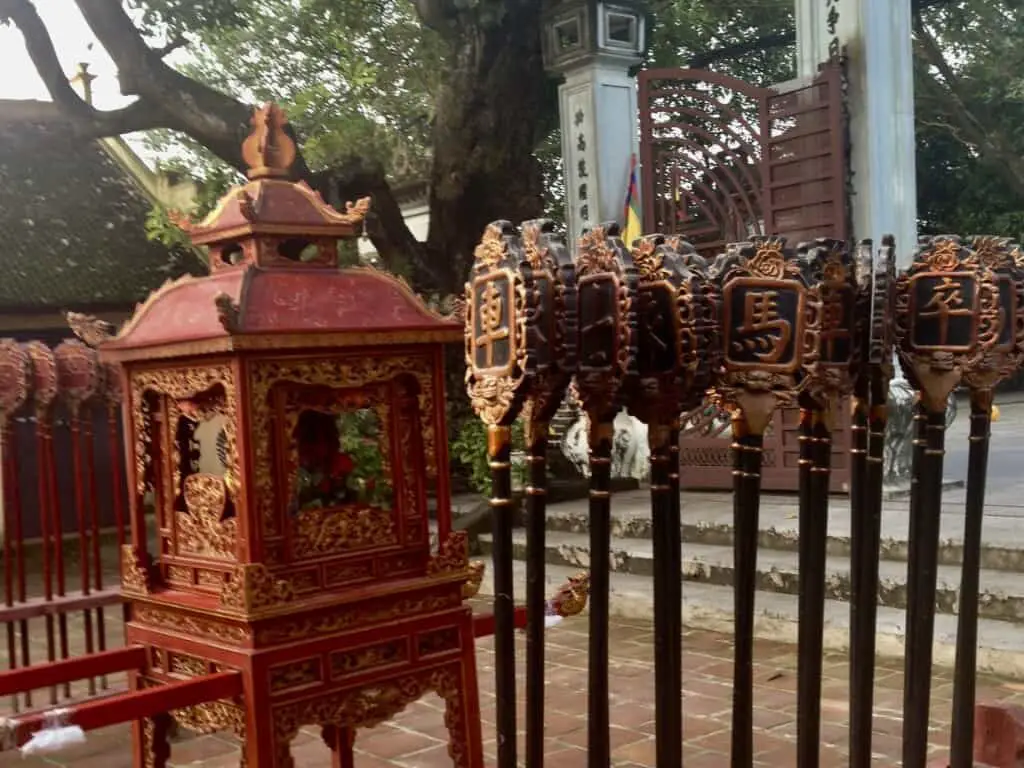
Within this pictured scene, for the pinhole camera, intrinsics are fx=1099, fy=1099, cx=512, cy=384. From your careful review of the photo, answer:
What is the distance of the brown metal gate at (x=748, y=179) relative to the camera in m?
6.69

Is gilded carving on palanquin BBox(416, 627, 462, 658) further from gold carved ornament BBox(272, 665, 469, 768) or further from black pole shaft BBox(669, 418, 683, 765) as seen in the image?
black pole shaft BBox(669, 418, 683, 765)

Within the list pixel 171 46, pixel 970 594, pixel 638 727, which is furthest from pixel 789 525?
pixel 171 46

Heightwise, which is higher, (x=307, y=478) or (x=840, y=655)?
(x=307, y=478)

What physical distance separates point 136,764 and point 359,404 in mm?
1227

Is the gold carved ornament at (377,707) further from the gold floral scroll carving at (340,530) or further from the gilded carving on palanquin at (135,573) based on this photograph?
the gilded carving on palanquin at (135,573)

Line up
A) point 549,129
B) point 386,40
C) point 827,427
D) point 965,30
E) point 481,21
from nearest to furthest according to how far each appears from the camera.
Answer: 1. point 827,427
2. point 481,21
3. point 549,129
4. point 386,40
5. point 965,30

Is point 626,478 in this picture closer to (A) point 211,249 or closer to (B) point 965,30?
(A) point 211,249

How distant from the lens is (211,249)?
312 centimetres

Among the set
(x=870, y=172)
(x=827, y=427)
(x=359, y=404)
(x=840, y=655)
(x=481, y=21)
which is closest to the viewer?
(x=827, y=427)

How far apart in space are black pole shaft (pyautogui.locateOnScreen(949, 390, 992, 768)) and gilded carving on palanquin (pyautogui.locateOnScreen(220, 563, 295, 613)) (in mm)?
1575

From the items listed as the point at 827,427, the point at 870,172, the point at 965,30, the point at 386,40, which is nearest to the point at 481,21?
the point at 386,40

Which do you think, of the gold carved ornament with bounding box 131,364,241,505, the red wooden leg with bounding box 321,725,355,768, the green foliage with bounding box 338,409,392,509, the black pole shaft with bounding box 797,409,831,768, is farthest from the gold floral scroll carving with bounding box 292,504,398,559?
the black pole shaft with bounding box 797,409,831,768

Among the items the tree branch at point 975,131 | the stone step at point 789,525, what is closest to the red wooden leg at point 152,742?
the stone step at point 789,525

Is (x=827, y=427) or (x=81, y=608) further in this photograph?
(x=81, y=608)
